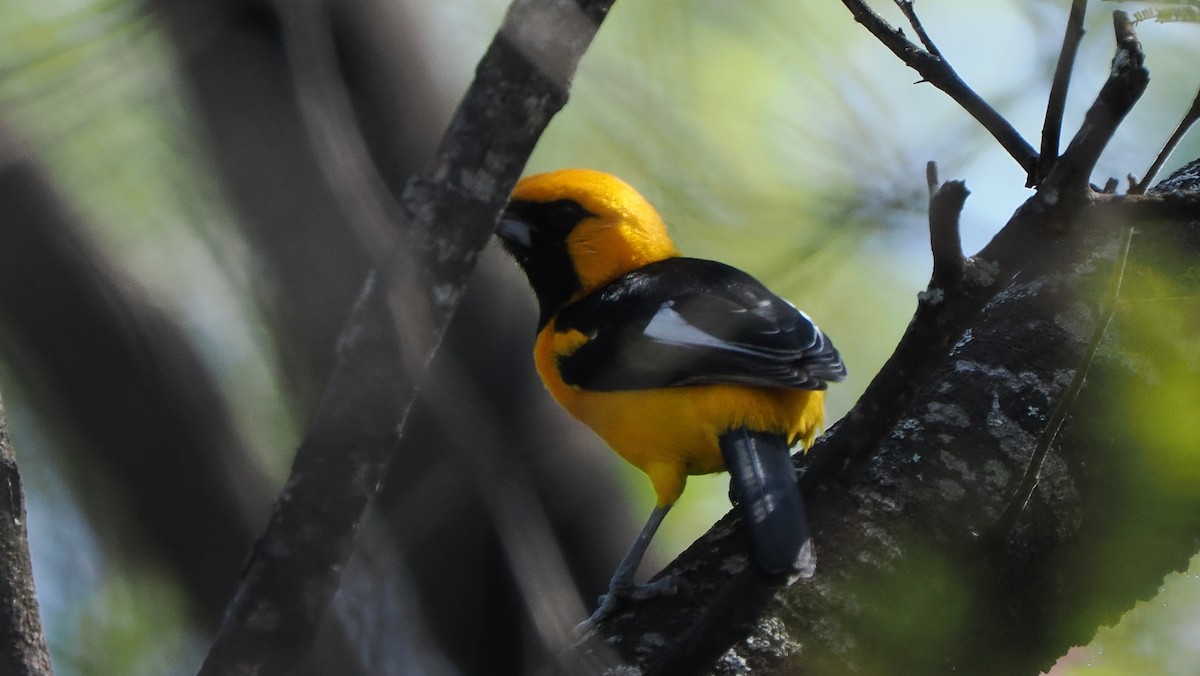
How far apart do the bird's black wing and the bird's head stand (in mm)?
289

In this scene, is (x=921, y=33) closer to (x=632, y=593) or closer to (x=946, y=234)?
(x=946, y=234)

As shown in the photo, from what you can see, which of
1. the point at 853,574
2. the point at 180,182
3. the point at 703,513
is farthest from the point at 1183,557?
the point at 180,182

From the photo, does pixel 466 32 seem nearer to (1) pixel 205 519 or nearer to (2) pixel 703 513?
(1) pixel 205 519

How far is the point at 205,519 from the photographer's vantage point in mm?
4219

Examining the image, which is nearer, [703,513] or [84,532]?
[84,532]

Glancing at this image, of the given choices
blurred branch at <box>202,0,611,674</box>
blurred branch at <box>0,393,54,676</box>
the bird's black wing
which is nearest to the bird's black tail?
the bird's black wing

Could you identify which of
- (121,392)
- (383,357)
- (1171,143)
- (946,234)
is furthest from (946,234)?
(121,392)

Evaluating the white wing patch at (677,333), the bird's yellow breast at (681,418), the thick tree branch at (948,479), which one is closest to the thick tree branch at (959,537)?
the thick tree branch at (948,479)

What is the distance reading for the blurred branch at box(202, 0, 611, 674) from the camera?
1843 mm

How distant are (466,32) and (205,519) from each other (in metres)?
2.10

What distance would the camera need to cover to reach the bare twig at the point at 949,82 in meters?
2.08

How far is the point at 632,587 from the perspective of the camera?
9.11 feet

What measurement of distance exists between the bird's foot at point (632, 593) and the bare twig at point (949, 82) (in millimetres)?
1196

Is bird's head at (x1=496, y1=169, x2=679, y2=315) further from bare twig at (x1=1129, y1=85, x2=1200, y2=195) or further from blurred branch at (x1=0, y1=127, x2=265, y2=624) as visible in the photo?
bare twig at (x1=1129, y1=85, x2=1200, y2=195)
